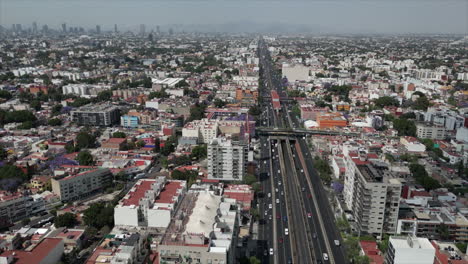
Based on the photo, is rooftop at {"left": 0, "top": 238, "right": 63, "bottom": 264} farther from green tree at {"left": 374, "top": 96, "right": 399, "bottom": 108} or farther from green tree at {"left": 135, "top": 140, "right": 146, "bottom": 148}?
green tree at {"left": 374, "top": 96, "right": 399, "bottom": 108}

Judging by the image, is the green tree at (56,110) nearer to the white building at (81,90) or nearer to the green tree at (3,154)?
the white building at (81,90)

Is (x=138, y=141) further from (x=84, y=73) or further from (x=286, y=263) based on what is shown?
(x=84, y=73)

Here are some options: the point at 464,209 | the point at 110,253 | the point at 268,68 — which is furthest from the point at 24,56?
the point at 464,209

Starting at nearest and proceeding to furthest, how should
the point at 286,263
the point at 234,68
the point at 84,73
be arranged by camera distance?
the point at 286,263, the point at 84,73, the point at 234,68

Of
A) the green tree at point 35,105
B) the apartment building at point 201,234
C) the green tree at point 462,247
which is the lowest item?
the green tree at point 462,247

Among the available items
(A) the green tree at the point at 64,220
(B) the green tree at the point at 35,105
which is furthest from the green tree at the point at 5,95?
(A) the green tree at the point at 64,220
